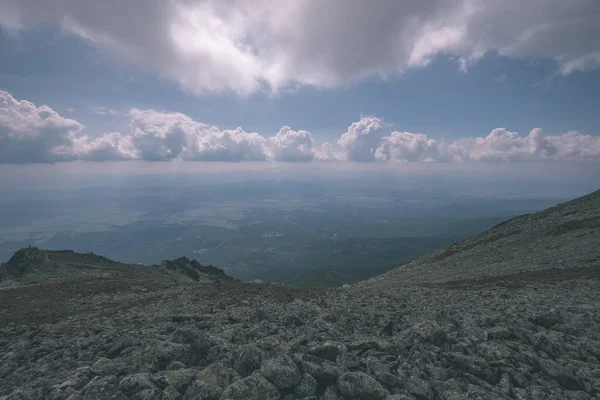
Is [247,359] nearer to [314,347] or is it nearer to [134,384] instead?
[314,347]

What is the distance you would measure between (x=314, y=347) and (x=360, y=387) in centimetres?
249

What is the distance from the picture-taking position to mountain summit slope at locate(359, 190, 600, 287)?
114 ft

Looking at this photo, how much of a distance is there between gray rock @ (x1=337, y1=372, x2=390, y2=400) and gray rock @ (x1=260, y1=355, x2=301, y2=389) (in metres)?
1.41

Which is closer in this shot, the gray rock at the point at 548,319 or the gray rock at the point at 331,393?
the gray rock at the point at 331,393

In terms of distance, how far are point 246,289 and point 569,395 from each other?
76.9ft

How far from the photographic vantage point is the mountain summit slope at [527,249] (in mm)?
34875

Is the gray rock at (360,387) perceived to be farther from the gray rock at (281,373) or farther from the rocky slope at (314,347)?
the gray rock at (281,373)

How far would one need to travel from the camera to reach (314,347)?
10812mm

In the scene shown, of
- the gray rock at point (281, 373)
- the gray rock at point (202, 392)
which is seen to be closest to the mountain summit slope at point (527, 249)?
the gray rock at point (281, 373)

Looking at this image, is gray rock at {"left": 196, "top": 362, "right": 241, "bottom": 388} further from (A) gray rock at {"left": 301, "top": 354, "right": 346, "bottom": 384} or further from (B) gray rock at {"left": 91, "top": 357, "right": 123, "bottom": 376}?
(B) gray rock at {"left": 91, "top": 357, "right": 123, "bottom": 376}

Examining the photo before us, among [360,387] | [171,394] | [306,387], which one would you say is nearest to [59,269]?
[171,394]

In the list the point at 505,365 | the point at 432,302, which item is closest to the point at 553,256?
the point at 432,302

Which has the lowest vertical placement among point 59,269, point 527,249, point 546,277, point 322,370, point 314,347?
point 59,269

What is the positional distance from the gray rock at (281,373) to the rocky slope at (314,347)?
34mm
